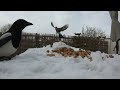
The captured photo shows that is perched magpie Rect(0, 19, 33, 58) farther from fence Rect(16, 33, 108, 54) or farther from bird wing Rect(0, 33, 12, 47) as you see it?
fence Rect(16, 33, 108, 54)

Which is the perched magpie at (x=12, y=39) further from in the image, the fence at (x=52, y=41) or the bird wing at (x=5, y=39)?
the fence at (x=52, y=41)

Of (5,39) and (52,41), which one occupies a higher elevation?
(5,39)

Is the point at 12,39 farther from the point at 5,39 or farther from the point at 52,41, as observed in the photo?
the point at 52,41

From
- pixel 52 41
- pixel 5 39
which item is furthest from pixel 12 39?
pixel 52 41

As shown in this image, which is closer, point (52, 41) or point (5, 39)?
point (5, 39)

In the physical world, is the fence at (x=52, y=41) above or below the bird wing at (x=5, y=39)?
below

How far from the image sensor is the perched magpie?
2643mm

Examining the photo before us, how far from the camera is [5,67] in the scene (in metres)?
1.86

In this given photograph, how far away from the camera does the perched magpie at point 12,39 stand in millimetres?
2643

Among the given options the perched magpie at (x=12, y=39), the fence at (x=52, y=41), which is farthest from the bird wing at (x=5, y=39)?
the fence at (x=52, y=41)

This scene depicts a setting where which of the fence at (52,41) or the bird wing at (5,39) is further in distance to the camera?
the fence at (52,41)

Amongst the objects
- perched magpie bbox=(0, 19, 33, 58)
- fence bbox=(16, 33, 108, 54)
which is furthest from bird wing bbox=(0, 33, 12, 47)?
fence bbox=(16, 33, 108, 54)

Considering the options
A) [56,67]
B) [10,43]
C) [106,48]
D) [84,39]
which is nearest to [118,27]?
[84,39]

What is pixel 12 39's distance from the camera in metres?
2.76
